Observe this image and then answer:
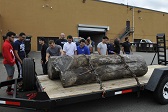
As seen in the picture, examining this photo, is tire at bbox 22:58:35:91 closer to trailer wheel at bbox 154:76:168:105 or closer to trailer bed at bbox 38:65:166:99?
trailer bed at bbox 38:65:166:99

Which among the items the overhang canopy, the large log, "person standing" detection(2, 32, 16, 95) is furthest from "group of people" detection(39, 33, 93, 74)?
the overhang canopy

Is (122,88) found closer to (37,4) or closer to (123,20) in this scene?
(37,4)

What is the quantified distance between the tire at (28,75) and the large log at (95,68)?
540 millimetres

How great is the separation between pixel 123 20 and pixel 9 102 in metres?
33.6

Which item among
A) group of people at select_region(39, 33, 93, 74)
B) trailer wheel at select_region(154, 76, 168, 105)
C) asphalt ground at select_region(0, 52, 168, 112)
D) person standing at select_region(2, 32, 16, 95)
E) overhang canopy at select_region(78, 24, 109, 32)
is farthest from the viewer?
overhang canopy at select_region(78, 24, 109, 32)

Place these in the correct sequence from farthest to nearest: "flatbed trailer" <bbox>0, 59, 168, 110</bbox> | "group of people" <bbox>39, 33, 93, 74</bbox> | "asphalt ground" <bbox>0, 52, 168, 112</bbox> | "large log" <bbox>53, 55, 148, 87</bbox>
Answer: "group of people" <bbox>39, 33, 93, 74</bbox> → "asphalt ground" <bbox>0, 52, 168, 112</bbox> → "large log" <bbox>53, 55, 148, 87</bbox> → "flatbed trailer" <bbox>0, 59, 168, 110</bbox>

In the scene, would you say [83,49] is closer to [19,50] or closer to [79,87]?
[19,50]

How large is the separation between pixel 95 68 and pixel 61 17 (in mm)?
24542

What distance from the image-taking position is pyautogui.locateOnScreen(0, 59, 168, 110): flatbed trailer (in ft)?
11.0

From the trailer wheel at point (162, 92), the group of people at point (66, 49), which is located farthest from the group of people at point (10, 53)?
the trailer wheel at point (162, 92)

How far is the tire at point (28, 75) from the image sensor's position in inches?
176

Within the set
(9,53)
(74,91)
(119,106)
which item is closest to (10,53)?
(9,53)

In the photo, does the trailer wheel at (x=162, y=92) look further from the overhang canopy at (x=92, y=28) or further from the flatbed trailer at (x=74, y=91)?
the overhang canopy at (x=92, y=28)

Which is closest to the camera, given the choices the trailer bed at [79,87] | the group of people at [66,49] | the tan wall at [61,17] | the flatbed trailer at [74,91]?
the flatbed trailer at [74,91]
